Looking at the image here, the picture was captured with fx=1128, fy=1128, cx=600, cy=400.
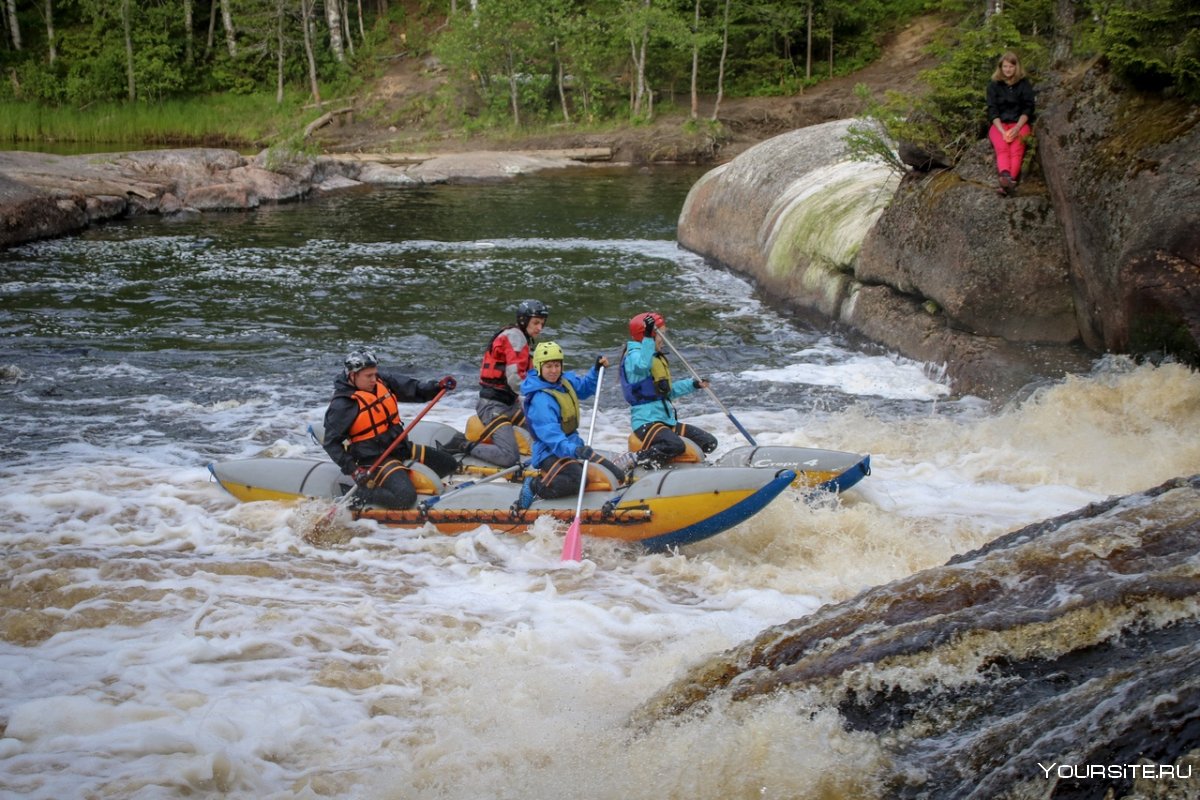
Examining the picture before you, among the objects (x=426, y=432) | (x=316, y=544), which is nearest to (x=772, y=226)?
(x=426, y=432)

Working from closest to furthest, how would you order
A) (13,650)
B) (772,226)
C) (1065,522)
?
(1065,522), (13,650), (772,226)

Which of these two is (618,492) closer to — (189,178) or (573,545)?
(573,545)

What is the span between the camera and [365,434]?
8.45 meters

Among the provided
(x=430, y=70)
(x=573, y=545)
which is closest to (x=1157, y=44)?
(x=573, y=545)

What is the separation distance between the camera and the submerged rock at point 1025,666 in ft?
11.0

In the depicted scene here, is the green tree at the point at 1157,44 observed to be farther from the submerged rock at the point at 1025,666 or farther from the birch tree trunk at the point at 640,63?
the birch tree trunk at the point at 640,63

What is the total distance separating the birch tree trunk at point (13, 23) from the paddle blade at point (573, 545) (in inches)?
1785

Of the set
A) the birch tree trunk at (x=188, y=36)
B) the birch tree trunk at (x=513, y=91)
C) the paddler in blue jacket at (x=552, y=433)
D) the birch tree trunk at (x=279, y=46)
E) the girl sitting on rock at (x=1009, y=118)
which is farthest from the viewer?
the birch tree trunk at (x=188, y=36)

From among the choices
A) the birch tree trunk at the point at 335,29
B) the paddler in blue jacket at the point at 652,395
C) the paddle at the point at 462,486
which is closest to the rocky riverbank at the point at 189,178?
the birch tree trunk at the point at 335,29

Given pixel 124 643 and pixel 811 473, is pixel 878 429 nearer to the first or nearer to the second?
pixel 811 473

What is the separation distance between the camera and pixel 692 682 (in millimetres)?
5031

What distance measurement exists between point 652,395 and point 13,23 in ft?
146

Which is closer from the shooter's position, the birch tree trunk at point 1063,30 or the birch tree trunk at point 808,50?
the birch tree trunk at point 1063,30

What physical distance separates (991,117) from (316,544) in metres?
7.93
